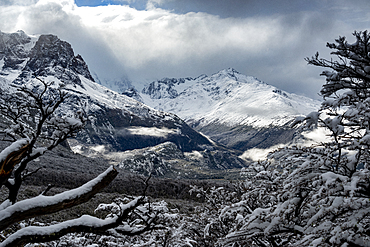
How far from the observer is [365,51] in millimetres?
7066

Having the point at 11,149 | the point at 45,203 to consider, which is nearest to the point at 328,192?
the point at 45,203

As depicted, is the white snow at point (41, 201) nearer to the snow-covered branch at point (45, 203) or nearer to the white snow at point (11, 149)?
the snow-covered branch at point (45, 203)

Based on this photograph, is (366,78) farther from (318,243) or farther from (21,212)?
(21,212)

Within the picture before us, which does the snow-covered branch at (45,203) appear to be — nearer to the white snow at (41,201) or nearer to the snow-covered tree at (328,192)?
the white snow at (41,201)

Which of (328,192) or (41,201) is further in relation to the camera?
(328,192)

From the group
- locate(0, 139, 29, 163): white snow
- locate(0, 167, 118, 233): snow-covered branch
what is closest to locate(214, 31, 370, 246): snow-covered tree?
locate(0, 167, 118, 233): snow-covered branch

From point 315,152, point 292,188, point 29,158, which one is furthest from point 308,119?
point 29,158

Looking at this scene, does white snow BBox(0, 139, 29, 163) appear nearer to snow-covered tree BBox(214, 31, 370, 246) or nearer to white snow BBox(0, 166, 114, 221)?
white snow BBox(0, 166, 114, 221)

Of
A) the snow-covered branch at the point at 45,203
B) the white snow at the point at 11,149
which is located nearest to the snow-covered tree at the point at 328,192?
the snow-covered branch at the point at 45,203

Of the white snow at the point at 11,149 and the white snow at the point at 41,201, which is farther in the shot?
the white snow at the point at 11,149

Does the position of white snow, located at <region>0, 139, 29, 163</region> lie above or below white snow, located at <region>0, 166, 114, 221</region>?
above

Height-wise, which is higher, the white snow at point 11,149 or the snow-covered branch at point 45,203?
the white snow at point 11,149

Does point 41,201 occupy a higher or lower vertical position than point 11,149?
lower

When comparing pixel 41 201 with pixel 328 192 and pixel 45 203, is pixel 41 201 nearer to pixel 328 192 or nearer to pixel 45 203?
pixel 45 203
